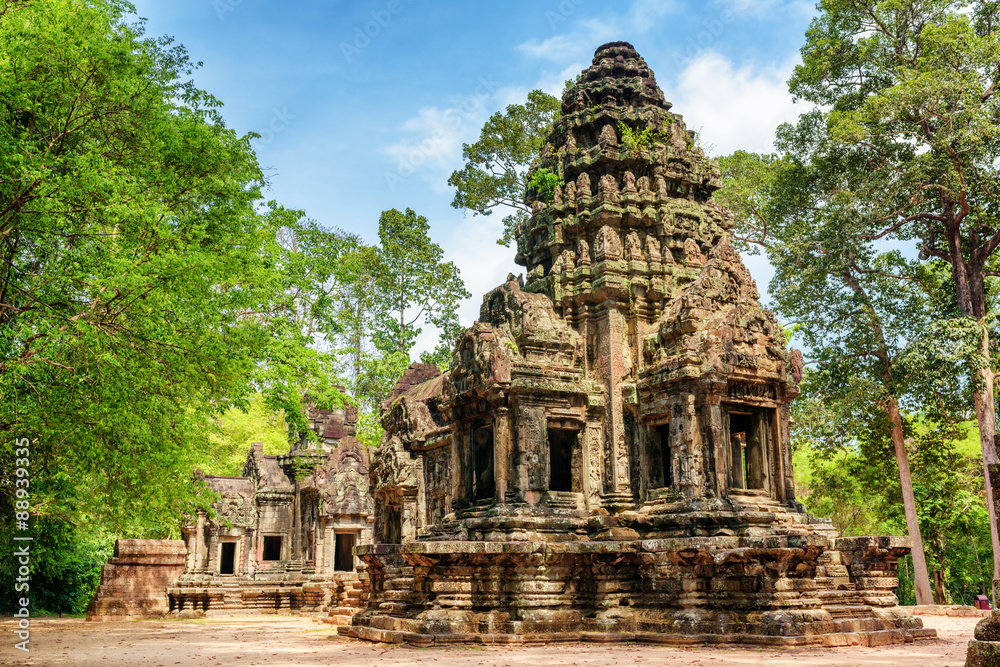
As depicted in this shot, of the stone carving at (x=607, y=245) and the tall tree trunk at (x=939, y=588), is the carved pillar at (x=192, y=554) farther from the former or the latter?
the tall tree trunk at (x=939, y=588)

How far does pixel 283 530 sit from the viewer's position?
26516mm

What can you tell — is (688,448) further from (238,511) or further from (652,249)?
(238,511)

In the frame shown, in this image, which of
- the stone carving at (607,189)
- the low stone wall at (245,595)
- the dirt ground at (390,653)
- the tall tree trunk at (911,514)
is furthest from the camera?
the low stone wall at (245,595)

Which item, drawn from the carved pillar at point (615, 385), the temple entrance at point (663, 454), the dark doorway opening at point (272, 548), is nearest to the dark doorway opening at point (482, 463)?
the carved pillar at point (615, 385)

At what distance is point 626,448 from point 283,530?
53.5 ft

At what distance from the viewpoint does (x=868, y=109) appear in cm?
2125

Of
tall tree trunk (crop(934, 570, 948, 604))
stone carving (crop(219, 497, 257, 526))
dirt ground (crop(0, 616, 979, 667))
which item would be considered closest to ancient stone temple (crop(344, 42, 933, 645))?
dirt ground (crop(0, 616, 979, 667))

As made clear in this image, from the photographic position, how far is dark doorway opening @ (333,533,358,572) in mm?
26875

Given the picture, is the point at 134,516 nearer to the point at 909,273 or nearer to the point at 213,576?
the point at 213,576

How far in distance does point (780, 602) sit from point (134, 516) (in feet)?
32.8

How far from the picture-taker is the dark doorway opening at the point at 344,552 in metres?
26.9

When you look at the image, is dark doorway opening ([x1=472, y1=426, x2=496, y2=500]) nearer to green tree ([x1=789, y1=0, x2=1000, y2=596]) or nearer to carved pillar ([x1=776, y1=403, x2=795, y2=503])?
carved pillar ([x1=776, y1=403, x2=795, y2=503])

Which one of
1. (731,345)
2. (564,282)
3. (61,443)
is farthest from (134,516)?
(731,345)

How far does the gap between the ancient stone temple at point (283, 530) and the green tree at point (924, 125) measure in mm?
16755
